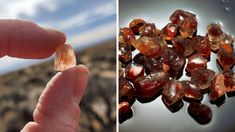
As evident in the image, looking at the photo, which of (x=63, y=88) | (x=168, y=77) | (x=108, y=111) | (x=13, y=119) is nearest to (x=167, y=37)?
(x=168, y=77)

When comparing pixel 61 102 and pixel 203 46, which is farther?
pixel 203 46

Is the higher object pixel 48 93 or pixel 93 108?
pixel 48 93

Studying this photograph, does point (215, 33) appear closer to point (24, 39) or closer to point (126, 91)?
point (126, 91)

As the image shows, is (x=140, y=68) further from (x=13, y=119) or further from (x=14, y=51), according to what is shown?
(x=13, y=119)

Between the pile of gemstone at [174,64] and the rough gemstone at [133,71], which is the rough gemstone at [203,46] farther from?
the rough gemstone at [133,71]

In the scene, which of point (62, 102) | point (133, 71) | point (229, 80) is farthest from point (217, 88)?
point (62, 102)

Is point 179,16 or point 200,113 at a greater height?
point 179,16
